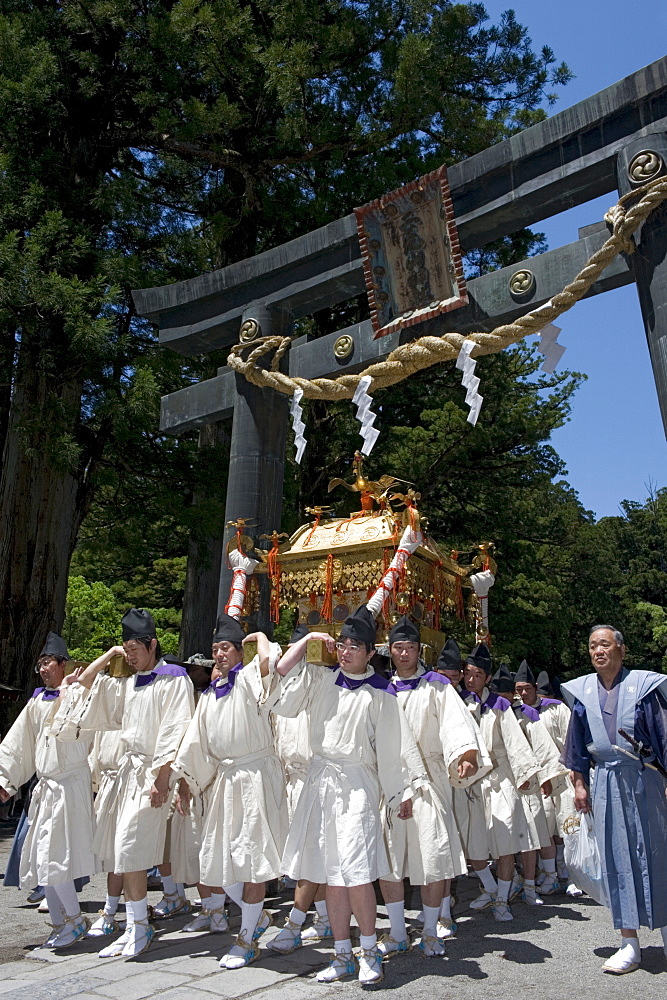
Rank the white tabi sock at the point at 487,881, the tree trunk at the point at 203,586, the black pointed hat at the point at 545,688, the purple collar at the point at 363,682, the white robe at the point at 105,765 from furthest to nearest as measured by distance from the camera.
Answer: the tree trunk at the point at 203,586, the black pointed hat at the point at 545,688, the white tabi sock at the point at 487,881, the white robe at the point at 105,765, the purple collar at the point at 363,682

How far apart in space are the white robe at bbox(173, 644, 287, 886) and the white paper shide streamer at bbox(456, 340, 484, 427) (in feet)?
9.83

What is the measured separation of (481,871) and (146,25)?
13.8m

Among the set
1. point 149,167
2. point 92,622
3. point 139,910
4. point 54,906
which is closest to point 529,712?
point 139,910

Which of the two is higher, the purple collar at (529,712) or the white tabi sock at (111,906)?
the purple collar at (529,712)

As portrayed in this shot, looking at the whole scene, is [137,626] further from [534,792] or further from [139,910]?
[534,792]

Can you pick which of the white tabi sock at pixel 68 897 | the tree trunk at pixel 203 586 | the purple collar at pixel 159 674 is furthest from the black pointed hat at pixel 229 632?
the tree trunk at pixel 203 586

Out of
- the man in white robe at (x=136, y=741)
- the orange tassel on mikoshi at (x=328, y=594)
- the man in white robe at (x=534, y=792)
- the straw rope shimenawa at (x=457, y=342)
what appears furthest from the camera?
the orange tassel on mikoshi at (x=328, y=594)

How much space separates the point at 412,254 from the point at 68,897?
19.9 feet

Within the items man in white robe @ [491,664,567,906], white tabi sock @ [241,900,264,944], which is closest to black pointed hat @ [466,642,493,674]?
man in white robe @ [491,664,567,906]

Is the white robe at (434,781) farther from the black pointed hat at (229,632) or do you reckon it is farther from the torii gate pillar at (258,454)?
the torii gate pillar at (258,454)

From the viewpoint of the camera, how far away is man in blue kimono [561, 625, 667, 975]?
4.38 metres

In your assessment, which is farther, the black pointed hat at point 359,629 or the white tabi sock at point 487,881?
the white tabi sock at point 487,881

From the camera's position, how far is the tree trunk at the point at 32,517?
1180 cm

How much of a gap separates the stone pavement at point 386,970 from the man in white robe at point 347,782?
292 mm
